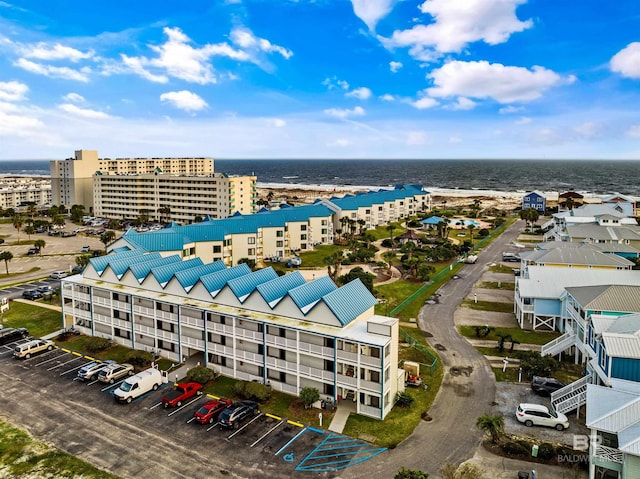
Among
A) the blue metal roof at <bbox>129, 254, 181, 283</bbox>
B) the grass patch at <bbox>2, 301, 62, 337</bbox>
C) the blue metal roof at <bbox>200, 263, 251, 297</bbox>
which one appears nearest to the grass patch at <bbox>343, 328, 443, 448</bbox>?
the blue metal roof at <bbox>200, 263, 251, 297</bbox>

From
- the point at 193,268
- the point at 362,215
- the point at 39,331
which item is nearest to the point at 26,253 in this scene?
the point at 39,331

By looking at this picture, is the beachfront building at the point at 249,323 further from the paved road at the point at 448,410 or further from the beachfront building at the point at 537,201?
the beachfront building at the point at 537,201

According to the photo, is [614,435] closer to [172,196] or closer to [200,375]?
[200,375]

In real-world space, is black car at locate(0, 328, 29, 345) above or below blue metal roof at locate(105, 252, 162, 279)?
below

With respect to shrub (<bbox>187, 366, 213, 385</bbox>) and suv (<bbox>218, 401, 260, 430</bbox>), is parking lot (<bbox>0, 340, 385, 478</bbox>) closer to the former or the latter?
suv (<bbox>218, 401, 260, 430</bbox>)

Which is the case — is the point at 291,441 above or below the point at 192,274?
below

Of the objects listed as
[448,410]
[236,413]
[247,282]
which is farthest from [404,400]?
[247,282]
